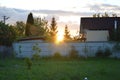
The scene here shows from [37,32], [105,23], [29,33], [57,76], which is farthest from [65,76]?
[37,32]

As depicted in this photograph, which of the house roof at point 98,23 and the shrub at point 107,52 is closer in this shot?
the shrub at point 107,52

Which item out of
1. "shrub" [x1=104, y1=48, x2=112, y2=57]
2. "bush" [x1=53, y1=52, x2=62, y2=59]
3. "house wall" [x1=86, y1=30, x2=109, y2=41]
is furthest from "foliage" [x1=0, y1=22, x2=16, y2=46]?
"shrub" [x1=104, y1=48, x2=112, y2=57]

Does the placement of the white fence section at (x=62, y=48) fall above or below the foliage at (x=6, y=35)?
below

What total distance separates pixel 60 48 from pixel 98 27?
1513 cm

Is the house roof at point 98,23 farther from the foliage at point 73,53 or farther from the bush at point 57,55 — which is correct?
the bush at point 57,55

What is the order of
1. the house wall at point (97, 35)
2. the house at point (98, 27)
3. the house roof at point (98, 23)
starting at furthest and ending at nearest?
1. the house roof at point (98, 23)
2. the house at point (98, 27)
3. the house wall at point (97, 35)

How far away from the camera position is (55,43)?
48.0 metres

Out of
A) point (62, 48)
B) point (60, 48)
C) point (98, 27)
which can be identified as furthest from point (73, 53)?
point (98, 27)

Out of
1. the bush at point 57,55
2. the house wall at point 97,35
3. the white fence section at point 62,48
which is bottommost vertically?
the bush at point 57,55

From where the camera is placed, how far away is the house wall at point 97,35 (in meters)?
58.8

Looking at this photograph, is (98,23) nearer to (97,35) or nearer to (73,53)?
(97,35)

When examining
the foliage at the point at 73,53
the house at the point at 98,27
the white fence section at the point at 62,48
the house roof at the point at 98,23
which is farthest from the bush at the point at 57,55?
the house roof at the point at 98,23

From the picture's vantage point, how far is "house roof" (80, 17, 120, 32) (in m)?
61.2

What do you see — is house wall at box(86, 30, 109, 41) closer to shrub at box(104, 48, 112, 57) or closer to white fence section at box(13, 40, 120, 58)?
white fence section at box(13, 40, 120, 58)
